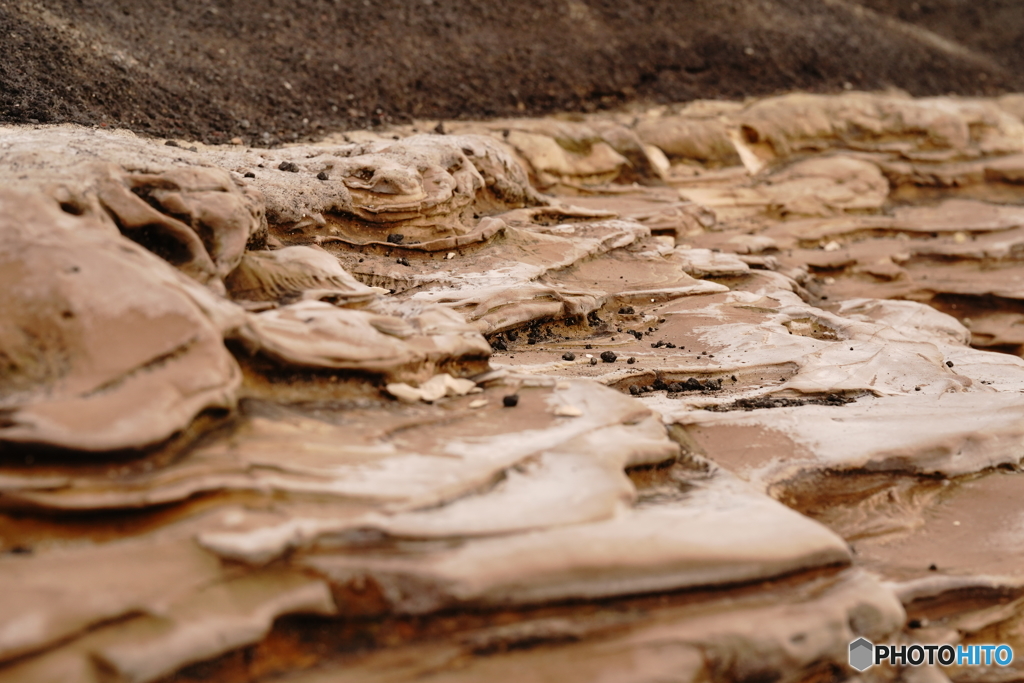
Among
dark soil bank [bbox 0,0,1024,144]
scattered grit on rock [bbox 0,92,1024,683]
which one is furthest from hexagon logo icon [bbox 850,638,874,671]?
dark soil bank [bbox 0,0,1024,144]

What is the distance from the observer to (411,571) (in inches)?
101

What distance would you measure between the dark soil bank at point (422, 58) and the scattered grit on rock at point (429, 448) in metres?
2.06

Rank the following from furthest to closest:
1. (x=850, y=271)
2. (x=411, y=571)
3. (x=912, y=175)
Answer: (x=912, y=175)
(x=850, y=271)
(x=411, y=571)

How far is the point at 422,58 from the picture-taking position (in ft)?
31.6

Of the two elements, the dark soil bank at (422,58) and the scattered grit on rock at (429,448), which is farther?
the dark soil bank at (422,58)

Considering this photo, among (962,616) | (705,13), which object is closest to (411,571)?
(962,616)

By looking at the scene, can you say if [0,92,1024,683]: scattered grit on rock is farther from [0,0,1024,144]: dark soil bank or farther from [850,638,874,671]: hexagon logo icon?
[0,0,1024,144]: dark soil bank

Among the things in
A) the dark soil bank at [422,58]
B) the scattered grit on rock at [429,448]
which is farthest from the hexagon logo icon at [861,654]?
the dark soil bank at [422,58]

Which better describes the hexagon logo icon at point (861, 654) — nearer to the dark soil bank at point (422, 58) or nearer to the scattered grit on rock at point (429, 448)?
the scattered grit on rock at point (429, 448)

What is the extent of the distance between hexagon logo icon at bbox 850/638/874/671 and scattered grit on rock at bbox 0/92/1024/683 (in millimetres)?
43

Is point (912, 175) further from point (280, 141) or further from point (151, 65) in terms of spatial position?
point (151, 65)

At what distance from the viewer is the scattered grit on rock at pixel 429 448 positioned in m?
2.54

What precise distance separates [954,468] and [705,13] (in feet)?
31.7

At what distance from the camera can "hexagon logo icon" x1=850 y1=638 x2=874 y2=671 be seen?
2928 mm
